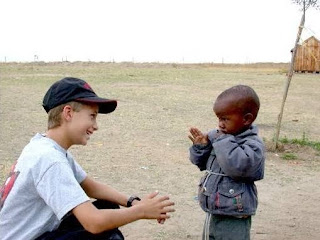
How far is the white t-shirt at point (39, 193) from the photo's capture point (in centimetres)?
254

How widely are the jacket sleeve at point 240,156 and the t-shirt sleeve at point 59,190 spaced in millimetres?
905

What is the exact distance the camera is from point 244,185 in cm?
322

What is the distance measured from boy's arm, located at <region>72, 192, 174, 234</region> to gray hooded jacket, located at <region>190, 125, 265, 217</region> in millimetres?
556

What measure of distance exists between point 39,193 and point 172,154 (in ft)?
18.8

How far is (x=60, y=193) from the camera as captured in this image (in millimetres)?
2535

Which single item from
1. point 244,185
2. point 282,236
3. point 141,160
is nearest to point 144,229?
point 282,236

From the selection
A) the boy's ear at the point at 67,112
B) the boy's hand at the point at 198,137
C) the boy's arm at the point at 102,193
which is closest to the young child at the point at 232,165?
the boy's hand at the point at 198,137

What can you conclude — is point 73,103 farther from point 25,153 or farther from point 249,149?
point 249,149

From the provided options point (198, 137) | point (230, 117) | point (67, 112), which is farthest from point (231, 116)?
point (67, 112)

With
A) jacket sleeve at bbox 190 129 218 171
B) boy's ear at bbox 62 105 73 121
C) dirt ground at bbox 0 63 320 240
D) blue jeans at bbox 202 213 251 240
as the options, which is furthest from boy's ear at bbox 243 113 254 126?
dirt ground at bbox 0 63 320 240

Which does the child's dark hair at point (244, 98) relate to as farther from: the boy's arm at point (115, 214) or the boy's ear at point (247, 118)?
the boy's arm at point (115, 214)

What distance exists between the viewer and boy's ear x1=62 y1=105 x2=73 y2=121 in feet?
9.08

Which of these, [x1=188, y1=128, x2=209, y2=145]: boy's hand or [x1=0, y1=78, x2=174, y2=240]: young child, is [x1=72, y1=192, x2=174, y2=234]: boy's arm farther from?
[x1=188, y1=128, x2=209, y2=145]: boy's hand

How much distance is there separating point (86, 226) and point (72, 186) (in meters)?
0.20
